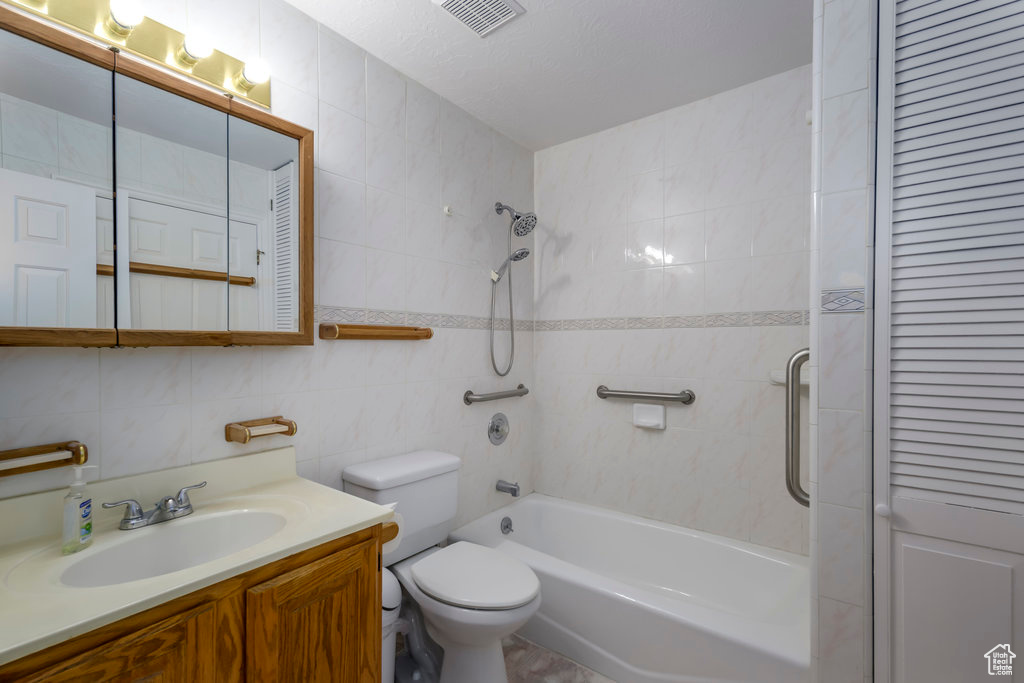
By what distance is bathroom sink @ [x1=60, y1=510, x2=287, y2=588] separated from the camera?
1003mm

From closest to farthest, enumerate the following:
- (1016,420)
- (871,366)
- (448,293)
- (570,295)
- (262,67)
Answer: (1016,420) → (871,366) → (262,67) → (448,293) → (570,295)

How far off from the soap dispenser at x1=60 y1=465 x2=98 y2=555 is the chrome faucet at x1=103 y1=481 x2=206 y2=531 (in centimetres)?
6

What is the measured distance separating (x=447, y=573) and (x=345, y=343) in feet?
3.04

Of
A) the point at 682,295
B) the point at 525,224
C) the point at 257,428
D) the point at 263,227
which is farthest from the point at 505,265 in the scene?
the point at 257,428

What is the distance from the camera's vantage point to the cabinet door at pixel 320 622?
955 mm

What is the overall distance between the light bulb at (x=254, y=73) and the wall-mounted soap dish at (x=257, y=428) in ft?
3.51

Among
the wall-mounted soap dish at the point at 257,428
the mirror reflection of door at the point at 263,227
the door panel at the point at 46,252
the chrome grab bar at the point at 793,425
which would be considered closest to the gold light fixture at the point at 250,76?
the mirror reflection of door at the point at 263,227

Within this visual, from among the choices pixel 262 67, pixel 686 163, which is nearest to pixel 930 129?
pixel 686 163

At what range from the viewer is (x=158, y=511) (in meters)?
1.16

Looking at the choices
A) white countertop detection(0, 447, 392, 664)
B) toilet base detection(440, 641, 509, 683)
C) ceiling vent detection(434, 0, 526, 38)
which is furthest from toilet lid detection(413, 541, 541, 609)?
ceiling vent detection(434, 0, 526, 38)

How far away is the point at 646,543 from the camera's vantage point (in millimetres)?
2252

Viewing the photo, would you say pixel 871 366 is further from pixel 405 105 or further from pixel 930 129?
pixel 405 105

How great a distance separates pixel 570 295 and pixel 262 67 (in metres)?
1.74

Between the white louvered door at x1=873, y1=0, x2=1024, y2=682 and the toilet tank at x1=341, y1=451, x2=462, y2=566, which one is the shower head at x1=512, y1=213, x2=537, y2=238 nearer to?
the toilet tank at x1=341, y1=451, x2=462, y2=566
